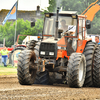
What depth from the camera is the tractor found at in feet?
31.3

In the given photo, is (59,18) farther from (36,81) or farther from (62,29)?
(36,81)

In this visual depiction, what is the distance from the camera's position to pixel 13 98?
6520 mm

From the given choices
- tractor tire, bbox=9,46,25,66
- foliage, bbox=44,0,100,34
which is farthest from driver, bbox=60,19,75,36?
foliage, bbox=44,0,100,34

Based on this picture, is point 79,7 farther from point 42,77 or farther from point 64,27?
point 42,77

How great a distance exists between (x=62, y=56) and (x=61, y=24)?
4.04 feet

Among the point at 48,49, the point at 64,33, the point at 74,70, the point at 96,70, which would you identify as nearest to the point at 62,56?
the point at 48,49

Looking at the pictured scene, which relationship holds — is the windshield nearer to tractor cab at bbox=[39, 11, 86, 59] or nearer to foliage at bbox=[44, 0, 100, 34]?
tractor cab at bbox=[39, 11, 86, 59]

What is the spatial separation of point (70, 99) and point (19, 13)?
219ft

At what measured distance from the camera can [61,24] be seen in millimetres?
10648

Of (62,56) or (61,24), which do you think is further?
(61,24)

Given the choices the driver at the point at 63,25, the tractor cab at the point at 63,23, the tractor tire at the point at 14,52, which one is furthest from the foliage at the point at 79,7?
the driver at the point at 63,25

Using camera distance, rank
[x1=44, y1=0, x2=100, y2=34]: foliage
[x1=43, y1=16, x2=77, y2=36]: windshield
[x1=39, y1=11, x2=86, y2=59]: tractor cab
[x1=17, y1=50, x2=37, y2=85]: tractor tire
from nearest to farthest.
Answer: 1. [x1=17, y1=50, x2=37, y2=85]: tractor tire
2. [x1=39, y1=11, x2=86, y2=59]: tractor cab
3. [x1=43, y1=16, x2=77, y2=36]: windshield
4. [x1=44, y1=0, x2=100, y2=34]: foliage

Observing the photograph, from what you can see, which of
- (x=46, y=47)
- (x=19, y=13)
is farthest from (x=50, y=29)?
(x=19, y=13)

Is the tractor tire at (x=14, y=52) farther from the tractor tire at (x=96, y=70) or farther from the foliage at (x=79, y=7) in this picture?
the foliage at (x=79, y=7)
